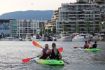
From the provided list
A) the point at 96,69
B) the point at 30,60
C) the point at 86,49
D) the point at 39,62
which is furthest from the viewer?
the point at 86,49

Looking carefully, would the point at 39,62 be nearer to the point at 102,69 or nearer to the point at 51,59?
the point at 51,59

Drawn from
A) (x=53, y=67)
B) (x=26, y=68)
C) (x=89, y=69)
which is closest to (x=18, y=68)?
(x=26, y=68)

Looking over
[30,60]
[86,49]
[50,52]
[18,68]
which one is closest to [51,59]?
[50,52]

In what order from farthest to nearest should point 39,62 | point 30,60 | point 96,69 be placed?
point 30,60
point 39,62
point 96,69

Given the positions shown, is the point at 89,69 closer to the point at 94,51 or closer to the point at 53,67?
the point at 53,67

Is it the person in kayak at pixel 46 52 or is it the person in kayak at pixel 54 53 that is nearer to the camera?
the person in kayak at pixel 54 53

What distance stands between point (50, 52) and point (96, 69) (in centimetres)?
510

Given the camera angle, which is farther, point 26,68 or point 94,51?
point 94,51

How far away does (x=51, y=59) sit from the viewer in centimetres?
4512

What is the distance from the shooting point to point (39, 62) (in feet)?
155

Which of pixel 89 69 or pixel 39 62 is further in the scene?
pixel 39 62

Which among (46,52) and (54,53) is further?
(46,52)

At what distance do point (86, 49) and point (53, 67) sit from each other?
1296 inches

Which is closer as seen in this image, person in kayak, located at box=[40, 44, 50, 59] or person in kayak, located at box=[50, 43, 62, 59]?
person in kayak, located at box=[50, 43, 62, 59]
